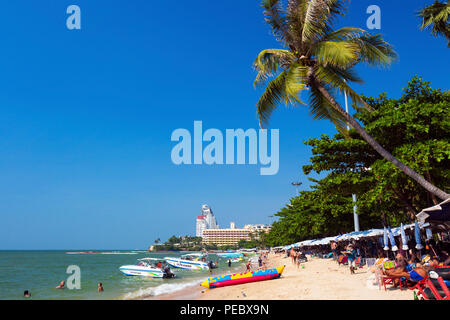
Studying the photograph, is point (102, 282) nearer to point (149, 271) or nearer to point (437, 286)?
point (149, 271)

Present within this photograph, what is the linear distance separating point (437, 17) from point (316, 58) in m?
9.06

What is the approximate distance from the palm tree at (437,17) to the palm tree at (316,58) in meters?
7.22

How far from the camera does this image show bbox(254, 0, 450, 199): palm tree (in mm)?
10258

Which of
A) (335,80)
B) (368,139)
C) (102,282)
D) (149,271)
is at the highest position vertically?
(335,80)

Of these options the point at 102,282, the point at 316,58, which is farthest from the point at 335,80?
the point at 102,282

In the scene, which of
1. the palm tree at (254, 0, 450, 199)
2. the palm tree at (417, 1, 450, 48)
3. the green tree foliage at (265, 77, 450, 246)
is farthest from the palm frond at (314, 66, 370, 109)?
the palm tree at (417, 1, 450, 48)

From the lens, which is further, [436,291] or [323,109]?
[323,109]

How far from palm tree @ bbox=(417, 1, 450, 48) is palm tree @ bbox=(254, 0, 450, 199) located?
7221 mm

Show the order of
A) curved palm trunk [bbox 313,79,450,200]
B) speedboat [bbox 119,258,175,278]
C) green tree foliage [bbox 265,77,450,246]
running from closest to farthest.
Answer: curved palm trunk [bbox 313,79,450,200]
green tree foliage [bbox 265,77,450,246]
speedboat [bbox 119,258,175,278]

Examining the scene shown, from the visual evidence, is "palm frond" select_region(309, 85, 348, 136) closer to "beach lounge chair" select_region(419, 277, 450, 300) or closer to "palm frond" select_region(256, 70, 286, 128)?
"palm frond" select_region(256, 70, 286, 128)

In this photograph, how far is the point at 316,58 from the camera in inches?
419

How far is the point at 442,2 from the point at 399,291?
13779 millimetres
